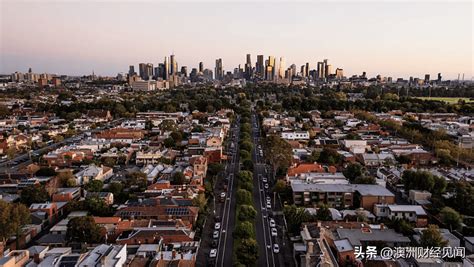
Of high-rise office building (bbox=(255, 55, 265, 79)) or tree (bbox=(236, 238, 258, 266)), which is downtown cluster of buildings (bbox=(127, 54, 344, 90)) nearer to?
high-rise office building (bbox=(255, 55, 265, 79))

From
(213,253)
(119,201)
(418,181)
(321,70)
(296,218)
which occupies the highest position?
(321,70)

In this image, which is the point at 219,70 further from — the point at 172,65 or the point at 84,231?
the point at 84,231

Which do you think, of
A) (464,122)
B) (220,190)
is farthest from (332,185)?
(464,122)

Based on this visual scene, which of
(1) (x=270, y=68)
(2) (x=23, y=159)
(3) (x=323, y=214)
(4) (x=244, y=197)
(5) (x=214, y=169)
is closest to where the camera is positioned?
(3) (x=323, y=214)

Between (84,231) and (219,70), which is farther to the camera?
(219,70)

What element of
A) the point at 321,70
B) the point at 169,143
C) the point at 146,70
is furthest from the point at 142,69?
the point at 169,143

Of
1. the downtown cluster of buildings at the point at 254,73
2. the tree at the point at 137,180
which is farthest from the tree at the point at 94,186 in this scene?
the downtown cluster of buildings at the point at 254,73

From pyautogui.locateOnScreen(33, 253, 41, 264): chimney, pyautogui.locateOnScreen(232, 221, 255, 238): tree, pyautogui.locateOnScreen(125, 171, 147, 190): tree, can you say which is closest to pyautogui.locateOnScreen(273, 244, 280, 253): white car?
pyautogui.locateOnScreen(232, 221, 255, 238): tree
